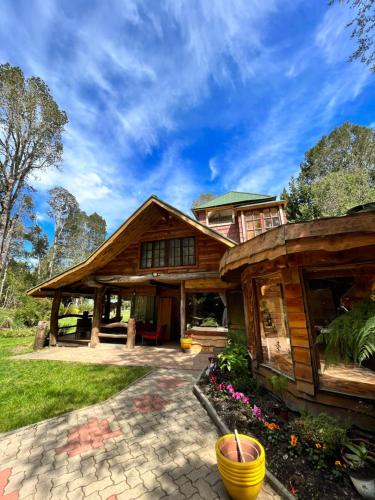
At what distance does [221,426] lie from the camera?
3.53m

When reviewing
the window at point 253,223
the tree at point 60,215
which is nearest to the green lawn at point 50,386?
the window at point 253,223

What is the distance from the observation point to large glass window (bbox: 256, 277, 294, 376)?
5.00m

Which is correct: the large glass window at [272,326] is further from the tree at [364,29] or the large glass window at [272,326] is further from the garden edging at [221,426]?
the tree at [364,29]

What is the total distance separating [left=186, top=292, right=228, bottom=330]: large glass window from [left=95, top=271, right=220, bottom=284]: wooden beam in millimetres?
1521

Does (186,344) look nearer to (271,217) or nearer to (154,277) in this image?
(154,277)

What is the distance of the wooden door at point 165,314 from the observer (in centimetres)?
1267

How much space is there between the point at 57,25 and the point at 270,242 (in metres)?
10.7

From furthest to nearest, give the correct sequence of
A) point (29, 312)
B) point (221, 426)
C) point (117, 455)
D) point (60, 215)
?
point (60, 215), point (29, 312), point (221, 426), point (117, 455)

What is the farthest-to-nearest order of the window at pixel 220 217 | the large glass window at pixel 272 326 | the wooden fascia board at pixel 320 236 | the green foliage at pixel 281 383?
1. the window at pixel 220 217
2. the large glass window at pixel 272 326
3. the green foliage at pixel 281 383
4. the wooden fascia board at pixel 320 236

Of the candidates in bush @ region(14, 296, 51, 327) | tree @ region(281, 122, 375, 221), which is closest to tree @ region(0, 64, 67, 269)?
bush @ region(14, 296, 51, 327)

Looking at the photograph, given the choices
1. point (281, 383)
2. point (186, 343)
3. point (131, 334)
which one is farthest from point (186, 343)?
point (281, 383)

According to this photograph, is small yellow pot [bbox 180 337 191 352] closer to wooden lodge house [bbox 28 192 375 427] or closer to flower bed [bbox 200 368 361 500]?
wooden lodge house [bbox 28 192 375 427]

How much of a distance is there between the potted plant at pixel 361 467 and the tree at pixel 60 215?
3431 cm

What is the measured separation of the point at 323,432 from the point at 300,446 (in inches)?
13.4
